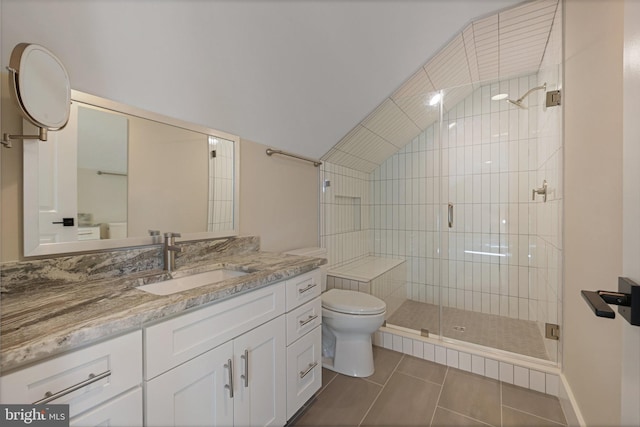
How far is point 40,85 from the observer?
0.86 m

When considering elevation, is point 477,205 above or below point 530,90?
below

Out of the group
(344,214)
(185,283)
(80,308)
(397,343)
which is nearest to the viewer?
(80,308)

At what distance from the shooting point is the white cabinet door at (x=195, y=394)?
76 cm

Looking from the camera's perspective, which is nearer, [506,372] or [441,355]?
[506,372]

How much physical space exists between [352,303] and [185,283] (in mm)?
1106

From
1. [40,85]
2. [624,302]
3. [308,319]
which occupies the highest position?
[40,85]

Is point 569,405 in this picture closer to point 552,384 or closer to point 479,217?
point 552,384

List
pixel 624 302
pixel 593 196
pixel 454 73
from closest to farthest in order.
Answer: pixel 624 302 < pixel 593 196 < pixel 454 73

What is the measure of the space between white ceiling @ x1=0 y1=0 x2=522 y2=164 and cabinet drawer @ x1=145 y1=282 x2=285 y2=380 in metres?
1.02

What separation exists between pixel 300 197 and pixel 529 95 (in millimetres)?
2329

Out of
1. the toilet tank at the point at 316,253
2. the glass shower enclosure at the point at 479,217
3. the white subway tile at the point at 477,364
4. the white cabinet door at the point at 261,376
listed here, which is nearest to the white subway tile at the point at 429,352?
the glass shower enclosure at the point at 479,217

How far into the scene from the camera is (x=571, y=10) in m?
1.45

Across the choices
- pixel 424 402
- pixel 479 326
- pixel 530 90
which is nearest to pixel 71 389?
pixel 424 402

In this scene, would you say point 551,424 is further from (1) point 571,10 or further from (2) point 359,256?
(1) point 571,10
